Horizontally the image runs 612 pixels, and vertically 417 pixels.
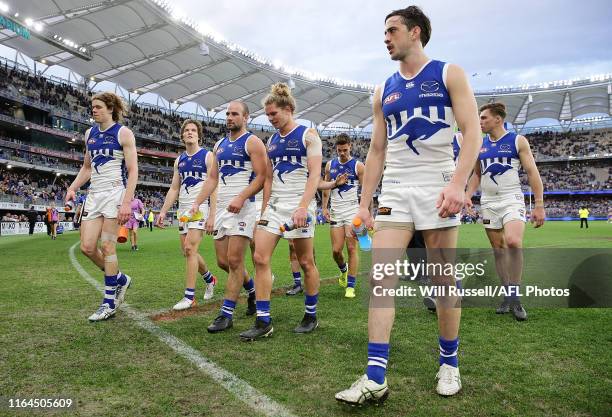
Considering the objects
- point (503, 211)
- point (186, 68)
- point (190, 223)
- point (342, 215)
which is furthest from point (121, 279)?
point (186, 68)

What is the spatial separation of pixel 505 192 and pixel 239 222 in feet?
10.7

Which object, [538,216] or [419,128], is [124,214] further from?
[538,216]

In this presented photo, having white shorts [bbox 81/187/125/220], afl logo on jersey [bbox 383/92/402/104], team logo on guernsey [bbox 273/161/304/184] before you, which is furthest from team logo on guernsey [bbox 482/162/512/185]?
white shorts [bbox 81/187/125/220]

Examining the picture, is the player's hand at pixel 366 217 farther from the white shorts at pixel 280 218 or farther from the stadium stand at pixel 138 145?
the stadium stand at pixel 138 145

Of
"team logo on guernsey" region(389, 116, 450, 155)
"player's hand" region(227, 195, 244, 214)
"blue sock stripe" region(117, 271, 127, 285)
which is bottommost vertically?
"blue sock stripe" region(117, 271, 127, 285)

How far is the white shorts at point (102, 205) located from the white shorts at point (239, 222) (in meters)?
1.37

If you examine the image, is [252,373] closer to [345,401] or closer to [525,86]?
[345,401]

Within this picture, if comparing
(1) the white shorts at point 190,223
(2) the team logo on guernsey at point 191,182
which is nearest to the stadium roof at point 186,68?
(2) the team logo on guernsey at point 191,182

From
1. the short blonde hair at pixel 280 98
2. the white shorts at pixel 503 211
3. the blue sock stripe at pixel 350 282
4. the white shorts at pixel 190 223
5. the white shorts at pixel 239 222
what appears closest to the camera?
the short blonde hair at pixel 280 98

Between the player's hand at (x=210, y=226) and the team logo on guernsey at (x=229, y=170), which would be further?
the player's hand at (x=210, y=226)

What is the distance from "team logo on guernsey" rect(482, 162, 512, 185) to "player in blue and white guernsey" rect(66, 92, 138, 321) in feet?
14.6

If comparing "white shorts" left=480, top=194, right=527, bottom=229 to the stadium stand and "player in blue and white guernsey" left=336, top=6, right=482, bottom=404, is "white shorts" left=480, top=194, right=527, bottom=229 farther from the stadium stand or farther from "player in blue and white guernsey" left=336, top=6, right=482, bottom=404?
the stadium stand

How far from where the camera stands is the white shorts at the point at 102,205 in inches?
205

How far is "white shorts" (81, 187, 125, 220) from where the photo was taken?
17.0ft
